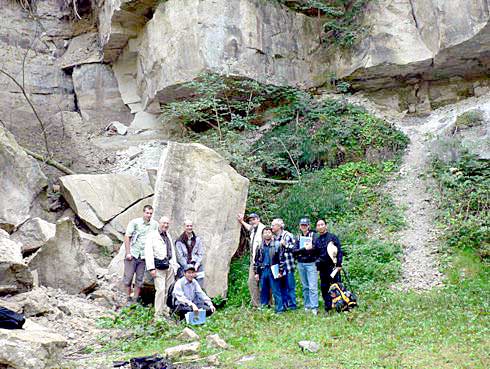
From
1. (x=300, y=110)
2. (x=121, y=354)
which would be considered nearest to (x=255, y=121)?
(x=300, y=110)

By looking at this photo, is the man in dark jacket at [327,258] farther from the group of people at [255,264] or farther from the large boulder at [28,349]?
the large boulder at [28,349]

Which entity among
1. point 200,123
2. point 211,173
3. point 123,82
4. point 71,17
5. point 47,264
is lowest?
point 47,264

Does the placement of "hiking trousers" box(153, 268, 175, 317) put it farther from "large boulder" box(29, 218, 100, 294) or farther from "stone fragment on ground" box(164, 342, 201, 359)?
"stone fragment on ground" box(164, 342, 201, 359)

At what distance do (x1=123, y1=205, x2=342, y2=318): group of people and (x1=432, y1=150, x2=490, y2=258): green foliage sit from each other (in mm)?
4083

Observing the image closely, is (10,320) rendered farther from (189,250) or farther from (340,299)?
(340,299)

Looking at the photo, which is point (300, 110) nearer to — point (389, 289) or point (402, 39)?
point (402, 39)

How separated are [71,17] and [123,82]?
3.64 metres

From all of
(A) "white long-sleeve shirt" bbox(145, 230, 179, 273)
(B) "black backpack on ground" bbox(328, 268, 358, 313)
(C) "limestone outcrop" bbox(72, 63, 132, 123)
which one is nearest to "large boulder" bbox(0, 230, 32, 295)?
(A) "white long-sleeve shirt" bbox(145, 230, 179, 273)

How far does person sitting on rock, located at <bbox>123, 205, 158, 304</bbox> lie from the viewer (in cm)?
959

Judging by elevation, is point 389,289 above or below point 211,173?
Answer: below

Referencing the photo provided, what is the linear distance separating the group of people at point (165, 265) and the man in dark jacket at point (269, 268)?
3.24ft

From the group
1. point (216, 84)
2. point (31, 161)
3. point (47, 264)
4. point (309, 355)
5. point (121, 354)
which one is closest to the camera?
point (309, 355)

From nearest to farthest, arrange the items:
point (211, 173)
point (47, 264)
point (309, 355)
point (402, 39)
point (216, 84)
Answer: point (309, 355) < point (47, 264) < point (211, 173) < point (216, 84) < point (402, 39)

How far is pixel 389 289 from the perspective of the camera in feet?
34.0
